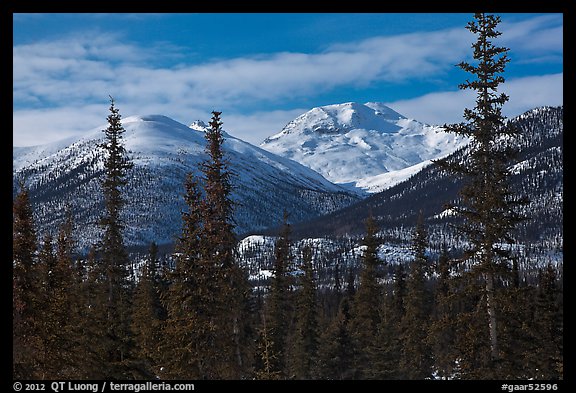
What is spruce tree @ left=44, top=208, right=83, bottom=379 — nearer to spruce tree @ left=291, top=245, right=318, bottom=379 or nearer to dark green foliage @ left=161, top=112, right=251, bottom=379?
dark green foliage @ left=161, top=112, right=251, bottom=379

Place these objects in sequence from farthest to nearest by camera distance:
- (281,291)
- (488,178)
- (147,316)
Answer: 1. (281,291)
2. (147,316)
3. (488,178)

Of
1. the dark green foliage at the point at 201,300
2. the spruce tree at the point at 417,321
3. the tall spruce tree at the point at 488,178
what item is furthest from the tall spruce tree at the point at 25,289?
the spruce tree at the point at 417,321

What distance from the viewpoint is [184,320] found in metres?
25.8

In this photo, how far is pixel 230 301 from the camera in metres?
27.9

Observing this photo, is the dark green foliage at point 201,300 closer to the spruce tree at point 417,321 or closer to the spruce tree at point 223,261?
the spruce tree at point 223,261

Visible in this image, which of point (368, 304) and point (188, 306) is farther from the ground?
point (188, 306)

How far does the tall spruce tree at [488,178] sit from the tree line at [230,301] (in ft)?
0.15

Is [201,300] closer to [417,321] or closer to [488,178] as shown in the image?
[488,178]

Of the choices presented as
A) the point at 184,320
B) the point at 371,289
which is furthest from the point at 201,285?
the point at 371,289

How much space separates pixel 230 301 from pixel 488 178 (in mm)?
13854

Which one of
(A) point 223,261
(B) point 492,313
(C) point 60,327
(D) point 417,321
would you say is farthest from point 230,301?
(D) point 417,321
